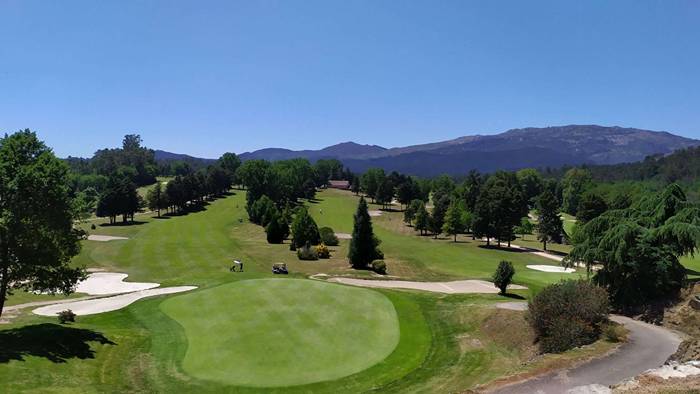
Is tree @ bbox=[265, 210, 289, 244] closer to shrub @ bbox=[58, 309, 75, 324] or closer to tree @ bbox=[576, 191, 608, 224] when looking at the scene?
shrub @ bbox=[58, 309, 75, 324]

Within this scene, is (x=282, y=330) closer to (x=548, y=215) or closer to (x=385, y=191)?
(x=548, y=215)

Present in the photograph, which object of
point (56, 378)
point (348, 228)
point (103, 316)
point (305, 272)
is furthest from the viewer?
point (348, 228)

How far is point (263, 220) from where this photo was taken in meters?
101

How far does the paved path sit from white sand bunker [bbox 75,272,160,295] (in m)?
41.1

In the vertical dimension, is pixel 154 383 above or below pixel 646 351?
below

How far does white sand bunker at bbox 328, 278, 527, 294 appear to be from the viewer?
48.2 meters

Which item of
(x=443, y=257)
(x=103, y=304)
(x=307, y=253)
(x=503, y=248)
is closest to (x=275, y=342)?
(x=103, y=304)

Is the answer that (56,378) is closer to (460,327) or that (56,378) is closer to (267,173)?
(460,327)

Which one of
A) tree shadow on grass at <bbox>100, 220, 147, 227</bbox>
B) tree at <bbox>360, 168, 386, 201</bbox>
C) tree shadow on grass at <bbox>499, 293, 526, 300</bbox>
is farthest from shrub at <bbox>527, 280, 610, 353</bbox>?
tree at <bbox>360, 168, 386, 201</bbox>

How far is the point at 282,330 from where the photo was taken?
30344 mm

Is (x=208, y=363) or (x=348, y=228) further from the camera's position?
(x=348, y=228)

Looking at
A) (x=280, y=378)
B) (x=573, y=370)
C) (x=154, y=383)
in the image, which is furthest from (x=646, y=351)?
(x=154, y=383)

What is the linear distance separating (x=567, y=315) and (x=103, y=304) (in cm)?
3602

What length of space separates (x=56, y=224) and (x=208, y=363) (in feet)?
38.6
